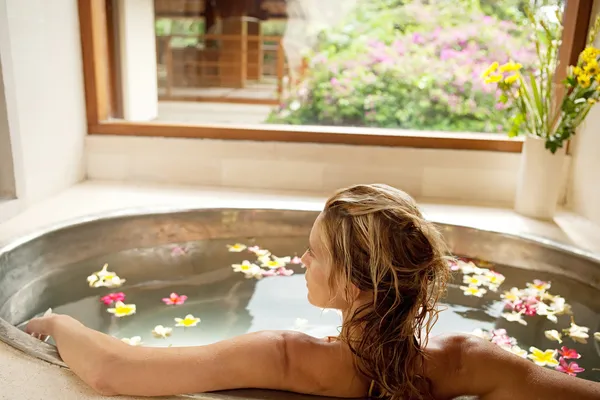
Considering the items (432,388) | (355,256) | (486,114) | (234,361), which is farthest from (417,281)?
(486,114)

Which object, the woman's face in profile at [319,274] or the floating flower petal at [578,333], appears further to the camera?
the floating flower petal at [578,333]

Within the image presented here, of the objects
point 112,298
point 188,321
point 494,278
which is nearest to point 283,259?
point 188,321

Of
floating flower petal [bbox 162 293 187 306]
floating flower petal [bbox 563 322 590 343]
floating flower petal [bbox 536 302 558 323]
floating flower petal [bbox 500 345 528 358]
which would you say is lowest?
floating flower petal [bbox 162 293 187 306]

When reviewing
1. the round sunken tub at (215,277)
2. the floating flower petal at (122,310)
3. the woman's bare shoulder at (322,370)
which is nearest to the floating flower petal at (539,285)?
the round sunken tub at (215,277)

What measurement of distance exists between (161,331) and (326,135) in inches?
58.9

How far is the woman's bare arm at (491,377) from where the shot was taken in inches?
51.1

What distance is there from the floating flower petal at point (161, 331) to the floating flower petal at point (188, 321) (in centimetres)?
5

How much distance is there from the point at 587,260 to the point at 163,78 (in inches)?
97.9

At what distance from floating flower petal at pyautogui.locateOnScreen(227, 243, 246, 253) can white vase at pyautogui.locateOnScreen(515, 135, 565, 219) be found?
1.25 metres

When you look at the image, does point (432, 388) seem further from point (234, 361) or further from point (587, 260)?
point (587, 260)

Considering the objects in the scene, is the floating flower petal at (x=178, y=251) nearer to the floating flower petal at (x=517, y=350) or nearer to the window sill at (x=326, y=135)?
the window sill at (x=326, y=135)

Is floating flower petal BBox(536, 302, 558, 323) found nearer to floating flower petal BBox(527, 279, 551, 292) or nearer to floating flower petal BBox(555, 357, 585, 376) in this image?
floating flower petal BBox(527, 279, 551, 292)

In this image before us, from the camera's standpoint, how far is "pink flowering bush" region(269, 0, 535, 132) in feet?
10.6

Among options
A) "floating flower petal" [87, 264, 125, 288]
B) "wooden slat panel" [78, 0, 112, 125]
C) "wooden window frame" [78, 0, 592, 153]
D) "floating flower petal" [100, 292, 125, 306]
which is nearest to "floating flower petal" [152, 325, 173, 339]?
"floating flower petal" [100, 292, 125, 306]
